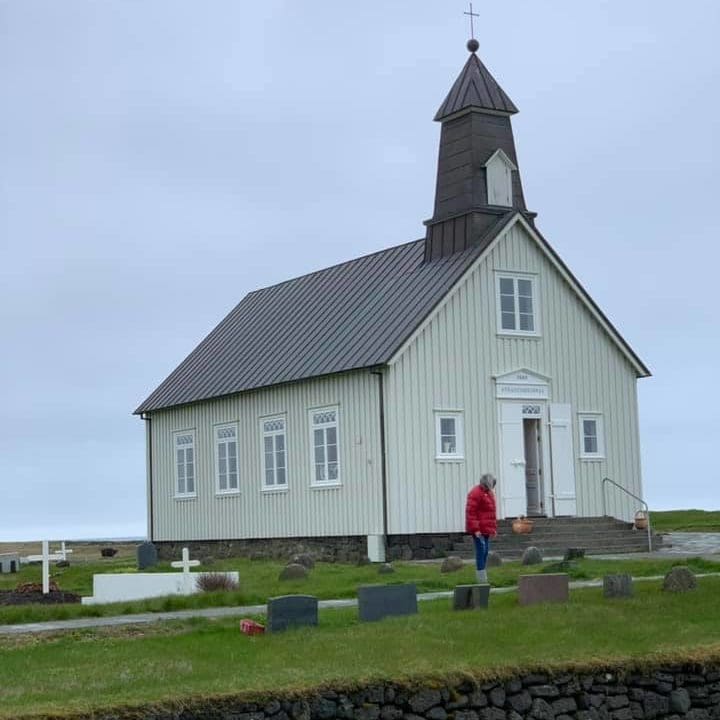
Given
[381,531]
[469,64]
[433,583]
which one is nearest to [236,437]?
[381,531]

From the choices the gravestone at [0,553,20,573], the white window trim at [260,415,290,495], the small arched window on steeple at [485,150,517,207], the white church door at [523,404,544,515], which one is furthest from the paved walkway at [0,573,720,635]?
the gravestone at [0,553,20,573]

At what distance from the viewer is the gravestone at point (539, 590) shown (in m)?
19.4

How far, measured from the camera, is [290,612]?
1753 centimetres

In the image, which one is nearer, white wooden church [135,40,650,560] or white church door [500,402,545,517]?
white wooden church [135,40,650,560]

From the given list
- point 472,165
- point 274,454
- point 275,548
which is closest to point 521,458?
point 274,454

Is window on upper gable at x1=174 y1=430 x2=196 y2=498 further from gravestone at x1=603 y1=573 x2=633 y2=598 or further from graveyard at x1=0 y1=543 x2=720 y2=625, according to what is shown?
gravestone at x1=603 y1=573 x2=633 y2=598

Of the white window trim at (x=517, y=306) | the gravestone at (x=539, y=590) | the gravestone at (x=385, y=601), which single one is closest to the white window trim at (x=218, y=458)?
the white window trim at (x=517, y=306)

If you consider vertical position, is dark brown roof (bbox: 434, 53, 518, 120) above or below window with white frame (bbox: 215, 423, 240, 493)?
above

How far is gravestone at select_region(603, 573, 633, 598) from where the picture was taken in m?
19.9

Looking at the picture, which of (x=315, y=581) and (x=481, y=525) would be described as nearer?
(x=481, y=525)

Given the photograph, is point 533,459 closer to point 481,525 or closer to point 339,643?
point 481,525

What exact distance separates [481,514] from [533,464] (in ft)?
Answer: 39.7

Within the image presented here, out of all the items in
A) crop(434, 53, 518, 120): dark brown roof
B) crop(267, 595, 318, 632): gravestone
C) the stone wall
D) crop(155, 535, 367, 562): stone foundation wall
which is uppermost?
→ crop(434, 53, 518, 120): dark brown roof

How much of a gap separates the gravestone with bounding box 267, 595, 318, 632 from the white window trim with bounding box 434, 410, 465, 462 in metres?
14.5
